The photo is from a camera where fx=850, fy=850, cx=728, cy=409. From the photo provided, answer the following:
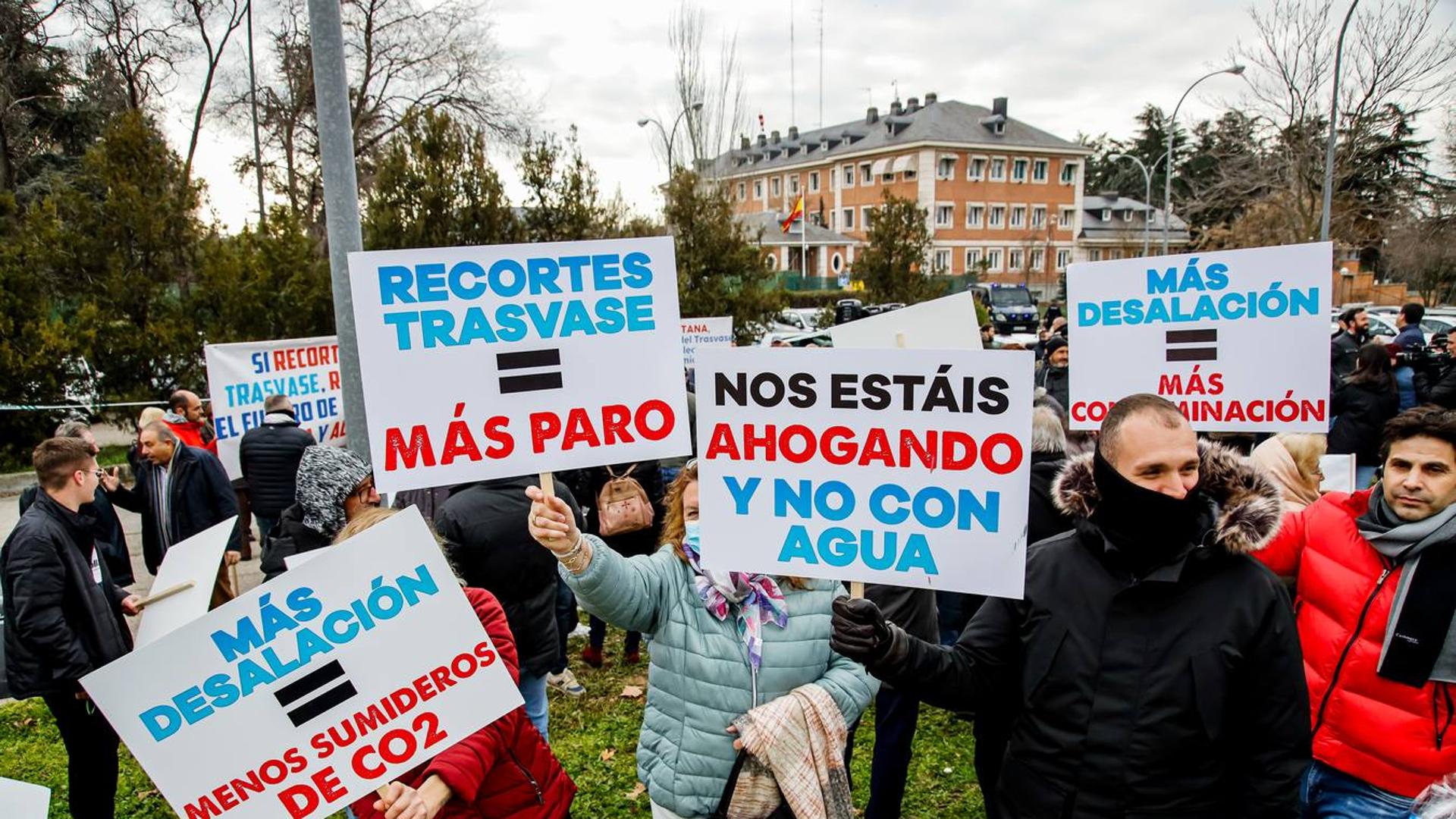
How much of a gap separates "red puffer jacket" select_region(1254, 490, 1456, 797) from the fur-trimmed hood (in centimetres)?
78

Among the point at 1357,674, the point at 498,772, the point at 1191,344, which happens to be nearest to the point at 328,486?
the point at 498,772

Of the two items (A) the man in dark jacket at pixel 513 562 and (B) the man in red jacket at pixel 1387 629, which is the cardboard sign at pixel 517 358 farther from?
(B) the man in red jacket at pixel 1387 629

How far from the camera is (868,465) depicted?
8.62 feet

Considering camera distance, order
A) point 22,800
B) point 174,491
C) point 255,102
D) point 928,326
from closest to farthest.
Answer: point 22,800 < point 928,326 < point 174,491 < point 255,102

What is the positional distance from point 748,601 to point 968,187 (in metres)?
61.3

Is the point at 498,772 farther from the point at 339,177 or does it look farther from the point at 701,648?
the point at 339,177

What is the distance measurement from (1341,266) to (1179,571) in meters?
48.2

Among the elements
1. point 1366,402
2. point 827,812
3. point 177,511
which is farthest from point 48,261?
point 1366,402

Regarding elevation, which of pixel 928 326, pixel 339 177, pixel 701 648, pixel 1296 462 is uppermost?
pixel 339 177

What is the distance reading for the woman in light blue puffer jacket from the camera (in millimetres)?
2715

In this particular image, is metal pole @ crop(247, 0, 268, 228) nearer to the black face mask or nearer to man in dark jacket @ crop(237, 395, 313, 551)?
man in dark jacket @ crop(237, 395, 313, 551)

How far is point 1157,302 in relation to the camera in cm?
465

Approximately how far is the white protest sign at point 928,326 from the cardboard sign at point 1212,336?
1.89ft

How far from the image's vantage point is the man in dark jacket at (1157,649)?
2.14m
